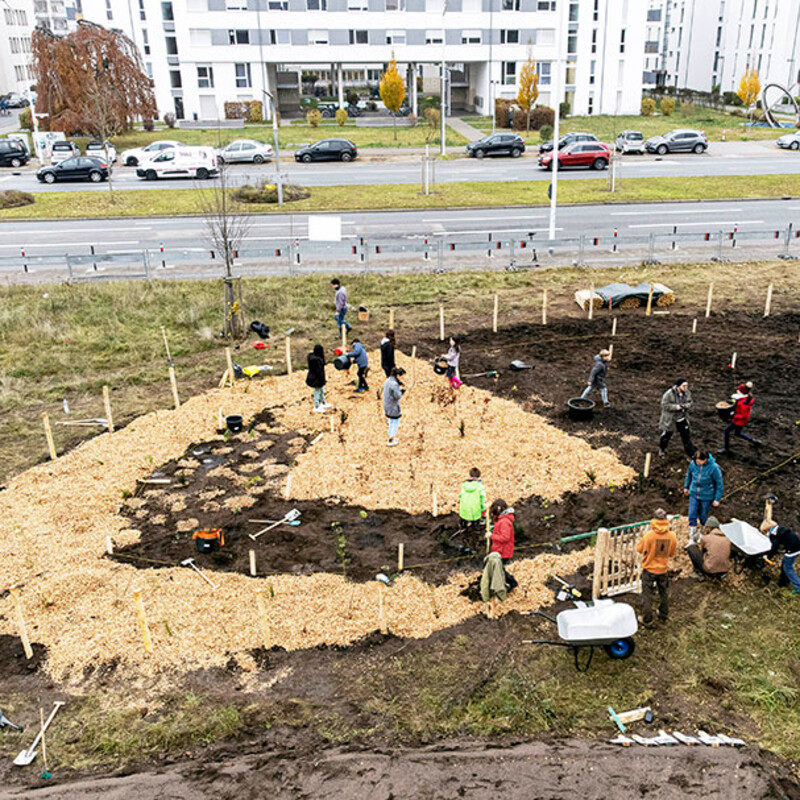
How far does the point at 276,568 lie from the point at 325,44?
225ft

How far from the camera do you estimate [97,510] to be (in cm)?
1332

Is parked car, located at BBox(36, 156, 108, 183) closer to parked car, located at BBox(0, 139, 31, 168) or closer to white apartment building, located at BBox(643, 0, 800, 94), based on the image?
parked car, located at BBox(0, 139, 31, 168)

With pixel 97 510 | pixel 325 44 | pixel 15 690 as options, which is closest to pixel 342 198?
pixel 97 510

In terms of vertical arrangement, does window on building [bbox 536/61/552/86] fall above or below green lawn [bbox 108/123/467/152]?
above

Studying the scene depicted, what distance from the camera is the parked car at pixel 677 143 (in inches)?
2030

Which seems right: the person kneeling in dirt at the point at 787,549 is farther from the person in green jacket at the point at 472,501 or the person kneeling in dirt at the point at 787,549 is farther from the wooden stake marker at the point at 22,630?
the wooden stake marker at the point at 22,630

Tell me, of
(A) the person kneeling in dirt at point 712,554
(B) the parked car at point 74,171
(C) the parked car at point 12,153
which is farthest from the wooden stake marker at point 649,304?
(C) the parked car at point 12,153

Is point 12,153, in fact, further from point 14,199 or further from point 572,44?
point 572,44

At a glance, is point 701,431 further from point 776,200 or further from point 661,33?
point 661,33

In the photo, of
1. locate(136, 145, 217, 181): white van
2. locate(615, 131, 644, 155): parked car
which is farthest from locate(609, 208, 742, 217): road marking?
locate(136, 145, 217, 181): white van

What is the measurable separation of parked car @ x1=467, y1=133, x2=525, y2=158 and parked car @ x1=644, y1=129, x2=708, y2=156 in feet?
30.0

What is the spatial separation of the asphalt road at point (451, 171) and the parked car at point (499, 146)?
60cm

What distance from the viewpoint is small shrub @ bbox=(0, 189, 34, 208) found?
38625 millimetres

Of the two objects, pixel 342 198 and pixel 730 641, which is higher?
pixel 342 198
